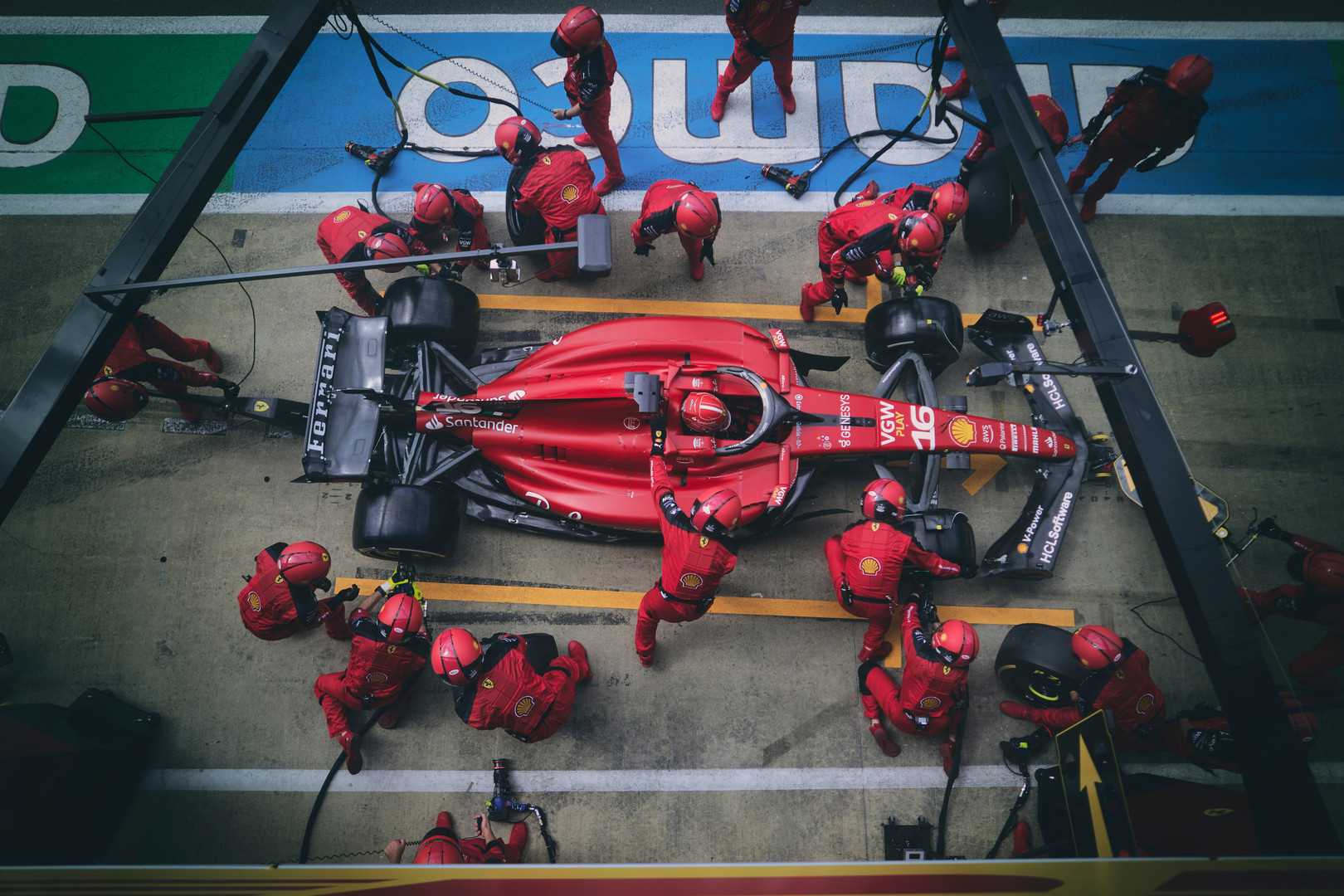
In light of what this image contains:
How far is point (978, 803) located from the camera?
5941mm

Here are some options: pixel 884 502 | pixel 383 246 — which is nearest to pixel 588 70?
pixel 383 246

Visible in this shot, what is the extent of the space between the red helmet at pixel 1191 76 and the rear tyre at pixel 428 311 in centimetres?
666

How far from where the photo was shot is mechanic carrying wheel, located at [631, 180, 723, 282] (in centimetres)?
612

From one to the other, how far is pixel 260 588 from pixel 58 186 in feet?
18.9

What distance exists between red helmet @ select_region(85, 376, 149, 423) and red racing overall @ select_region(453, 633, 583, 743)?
3.92 m

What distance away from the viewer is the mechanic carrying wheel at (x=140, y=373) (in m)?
5.98

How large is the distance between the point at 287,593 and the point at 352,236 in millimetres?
3205

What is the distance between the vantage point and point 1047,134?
6211 millimetres

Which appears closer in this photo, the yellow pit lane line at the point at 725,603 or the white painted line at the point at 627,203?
the yellow pit lane line at the point at 725,603

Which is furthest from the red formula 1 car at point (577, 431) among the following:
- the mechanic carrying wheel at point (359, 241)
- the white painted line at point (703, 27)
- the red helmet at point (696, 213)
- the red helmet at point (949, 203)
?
the white painted line at point (703, 27)

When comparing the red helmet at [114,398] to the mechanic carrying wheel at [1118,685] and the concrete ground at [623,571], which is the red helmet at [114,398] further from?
the mechanic carrying wheel at [1118,685]

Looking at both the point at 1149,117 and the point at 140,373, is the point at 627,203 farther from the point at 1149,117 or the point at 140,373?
the point at 1149,117

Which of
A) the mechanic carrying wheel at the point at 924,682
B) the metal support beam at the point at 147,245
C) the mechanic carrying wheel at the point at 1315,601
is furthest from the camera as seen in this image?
the mechanic carrying wheel at the point at 1315,601

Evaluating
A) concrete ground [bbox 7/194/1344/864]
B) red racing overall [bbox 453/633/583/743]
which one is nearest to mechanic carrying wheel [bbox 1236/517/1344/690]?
concrete ground [bbox 7/194/1344/864]
